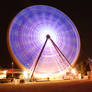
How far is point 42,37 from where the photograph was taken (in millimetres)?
18953

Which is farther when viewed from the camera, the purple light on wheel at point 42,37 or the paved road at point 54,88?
the purple light on wheel at point 42,37

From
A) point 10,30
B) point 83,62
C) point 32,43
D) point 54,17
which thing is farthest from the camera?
point 83,62

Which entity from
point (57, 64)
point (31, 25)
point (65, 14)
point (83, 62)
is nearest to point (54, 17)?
point (65, 14)

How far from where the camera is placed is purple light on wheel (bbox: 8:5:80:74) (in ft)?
52.9

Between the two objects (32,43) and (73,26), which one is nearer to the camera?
(32,43)

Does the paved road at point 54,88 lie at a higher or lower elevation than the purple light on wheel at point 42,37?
lower

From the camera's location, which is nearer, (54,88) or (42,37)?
(54,88)

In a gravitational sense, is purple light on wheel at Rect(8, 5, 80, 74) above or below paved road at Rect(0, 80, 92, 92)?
above

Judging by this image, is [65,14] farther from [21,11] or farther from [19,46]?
[19,46]

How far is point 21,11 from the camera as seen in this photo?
16578 millimetres

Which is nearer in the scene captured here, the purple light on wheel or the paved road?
the paved road

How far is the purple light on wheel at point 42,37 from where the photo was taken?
52.9 feet

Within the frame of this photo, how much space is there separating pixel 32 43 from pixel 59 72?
4001 mm

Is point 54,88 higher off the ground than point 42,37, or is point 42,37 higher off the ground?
point 42,37
